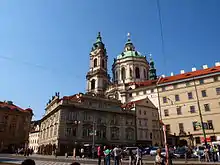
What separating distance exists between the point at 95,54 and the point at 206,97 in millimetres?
42197

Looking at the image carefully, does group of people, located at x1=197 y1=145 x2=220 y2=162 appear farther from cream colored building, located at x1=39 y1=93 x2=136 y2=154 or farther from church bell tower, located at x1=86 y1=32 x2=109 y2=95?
church bell tower, located at x1=86 y1=32 x2=109 y2=95

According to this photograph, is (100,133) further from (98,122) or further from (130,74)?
(130,74)

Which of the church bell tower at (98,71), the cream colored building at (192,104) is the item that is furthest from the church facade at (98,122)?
the cream colored building at (192,104)

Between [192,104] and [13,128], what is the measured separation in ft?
169

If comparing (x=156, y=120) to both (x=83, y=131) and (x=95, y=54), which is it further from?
(x=95, y=54)

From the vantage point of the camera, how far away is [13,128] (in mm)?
60312

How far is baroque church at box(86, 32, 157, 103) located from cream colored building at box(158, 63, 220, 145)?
15.9 meters

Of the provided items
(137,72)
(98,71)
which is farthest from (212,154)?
(137,72)

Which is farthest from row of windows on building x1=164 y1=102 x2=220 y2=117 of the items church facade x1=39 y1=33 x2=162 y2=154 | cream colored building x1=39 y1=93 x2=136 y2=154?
cream colored building x1=39 y1=93 x2=136 y2=154

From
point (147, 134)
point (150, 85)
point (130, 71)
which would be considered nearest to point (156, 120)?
point (147, 134)

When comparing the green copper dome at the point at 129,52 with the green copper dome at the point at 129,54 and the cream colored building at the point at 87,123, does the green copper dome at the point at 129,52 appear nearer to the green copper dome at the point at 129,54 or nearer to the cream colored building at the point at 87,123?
the green copper dome at the point at 129,54

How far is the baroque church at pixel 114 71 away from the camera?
70812 millimetres

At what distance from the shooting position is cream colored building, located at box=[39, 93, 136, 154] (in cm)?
4172

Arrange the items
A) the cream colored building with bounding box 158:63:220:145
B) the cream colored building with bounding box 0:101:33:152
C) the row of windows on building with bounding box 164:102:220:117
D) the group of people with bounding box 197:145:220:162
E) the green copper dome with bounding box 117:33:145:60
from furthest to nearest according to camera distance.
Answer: the green copper dome with bounding box 117:33:145:60
the cream colored building with bounding box 0:101:33:152
the row of windows on building with bounding box 164:102:220:117
the cream colored building with bounding box 158:63:220:145
the group of people with bounding box 197:145:220:162
